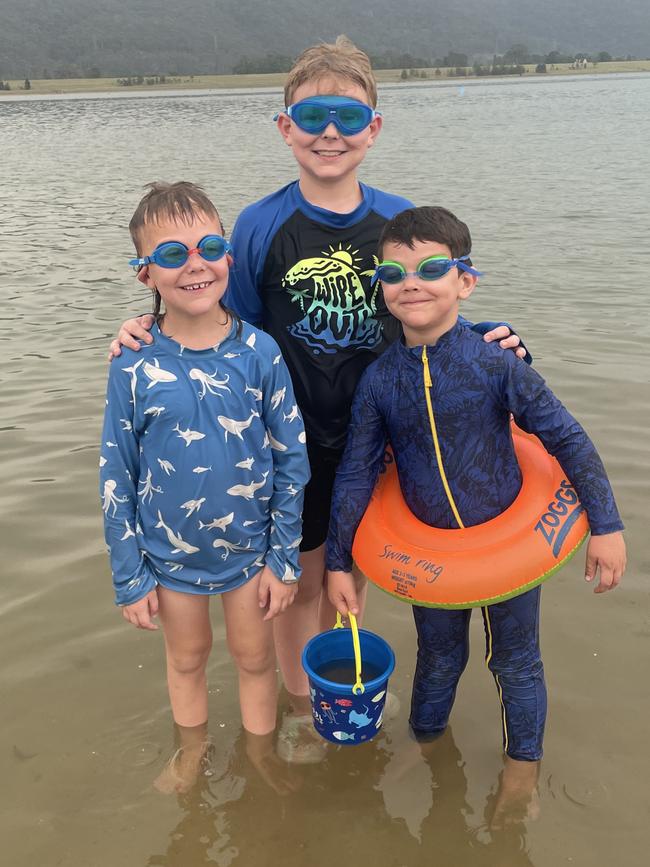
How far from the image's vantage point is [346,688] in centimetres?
246

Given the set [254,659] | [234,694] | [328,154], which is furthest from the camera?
[234,694]

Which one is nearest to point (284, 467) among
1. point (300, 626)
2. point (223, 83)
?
point (300, 626)

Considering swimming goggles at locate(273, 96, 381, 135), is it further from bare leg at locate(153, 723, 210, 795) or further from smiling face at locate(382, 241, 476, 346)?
bare leg at locate(153, 723, 210, 795)

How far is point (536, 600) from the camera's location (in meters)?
2.68

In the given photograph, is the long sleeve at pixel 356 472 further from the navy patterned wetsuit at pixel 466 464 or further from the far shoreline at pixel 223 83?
the far shoreline at pixel 223 83

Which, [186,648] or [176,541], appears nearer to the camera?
[176,541]

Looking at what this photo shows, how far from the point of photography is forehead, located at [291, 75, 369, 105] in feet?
8.69

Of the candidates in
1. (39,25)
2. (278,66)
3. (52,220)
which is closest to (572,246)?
(52,220)

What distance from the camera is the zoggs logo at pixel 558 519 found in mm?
2488

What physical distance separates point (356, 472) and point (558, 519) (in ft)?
2.23

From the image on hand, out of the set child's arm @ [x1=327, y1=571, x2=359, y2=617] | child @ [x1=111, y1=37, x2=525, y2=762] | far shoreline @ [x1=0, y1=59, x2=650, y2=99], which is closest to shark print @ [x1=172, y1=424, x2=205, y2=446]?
child @ [x1=111, y1=37, x2=525, y2=762]

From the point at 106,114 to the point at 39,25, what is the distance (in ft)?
445

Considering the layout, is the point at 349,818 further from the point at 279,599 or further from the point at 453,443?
the point at 453,443

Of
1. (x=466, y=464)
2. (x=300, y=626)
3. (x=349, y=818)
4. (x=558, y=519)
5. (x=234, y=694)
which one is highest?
(x=466, y=464)
